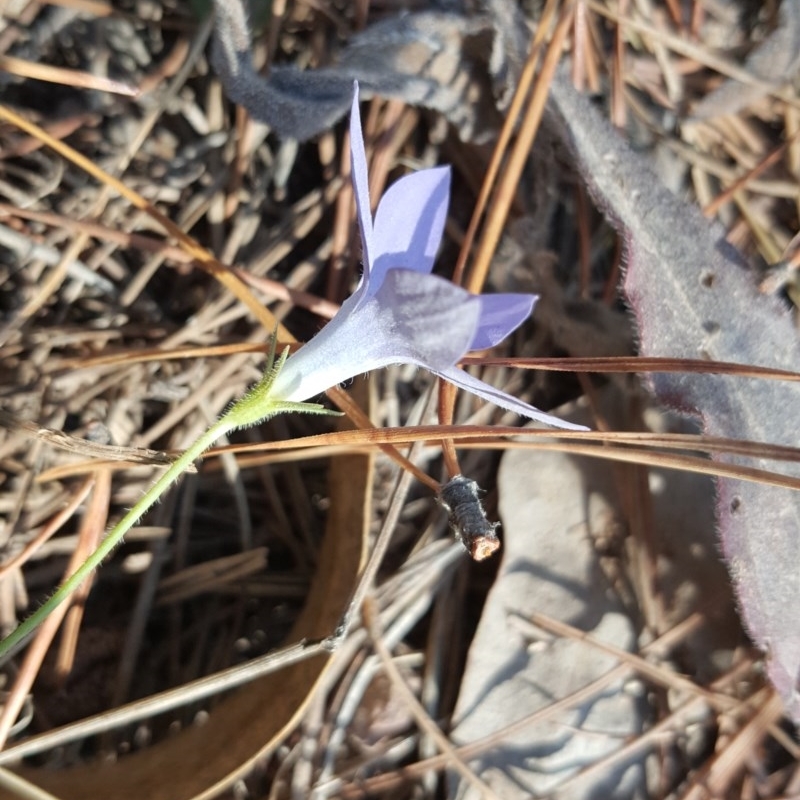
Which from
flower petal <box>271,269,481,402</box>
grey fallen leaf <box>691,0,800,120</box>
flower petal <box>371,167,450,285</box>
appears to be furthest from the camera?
grey fallen leaf <box>691,0,800,120</box>

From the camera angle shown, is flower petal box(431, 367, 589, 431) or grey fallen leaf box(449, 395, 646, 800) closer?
flower petal box(431, 367, 589, 431)

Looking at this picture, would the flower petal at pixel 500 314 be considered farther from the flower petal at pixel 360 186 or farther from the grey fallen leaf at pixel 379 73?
the grey fallen leaf at pixel 379 73

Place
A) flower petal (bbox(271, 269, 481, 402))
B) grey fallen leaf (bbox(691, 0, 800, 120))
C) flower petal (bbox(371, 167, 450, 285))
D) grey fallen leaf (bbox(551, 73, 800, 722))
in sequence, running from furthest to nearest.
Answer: grey fallen leaf (bbox(691, 0, 800, 120))
grey fallen leaf (bbox(551, 73, 800, 722))
flower petal (bbox(371, 167, 450, 285))
flower petal (bbox(271, 269, 481, 402))

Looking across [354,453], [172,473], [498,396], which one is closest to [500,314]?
[498,396]

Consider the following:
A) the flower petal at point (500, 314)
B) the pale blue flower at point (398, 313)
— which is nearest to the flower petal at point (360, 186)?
the pale blue flower at point (398, 313)

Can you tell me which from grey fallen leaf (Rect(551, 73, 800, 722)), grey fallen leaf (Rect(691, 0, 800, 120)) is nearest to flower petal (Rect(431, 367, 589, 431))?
grey fallen leaf (Rect(551, 73, 800, 722))

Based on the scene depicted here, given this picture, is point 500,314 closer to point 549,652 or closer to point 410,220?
point 410,220

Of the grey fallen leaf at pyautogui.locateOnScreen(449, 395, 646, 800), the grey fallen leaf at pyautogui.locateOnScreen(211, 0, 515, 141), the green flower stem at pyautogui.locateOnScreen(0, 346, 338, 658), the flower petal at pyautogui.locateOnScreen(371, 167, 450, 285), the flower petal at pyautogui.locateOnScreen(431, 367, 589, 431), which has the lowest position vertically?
the grey fallen leaf at pyautogui.locateOnScreen(449, 395, 646, 800)

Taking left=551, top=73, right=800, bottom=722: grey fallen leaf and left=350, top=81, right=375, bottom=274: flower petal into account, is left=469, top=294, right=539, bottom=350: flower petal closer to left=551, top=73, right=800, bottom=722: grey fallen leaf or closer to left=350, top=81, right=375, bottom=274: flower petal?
left=350, top=81, right=375, bottom=274: flower petal
